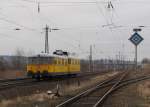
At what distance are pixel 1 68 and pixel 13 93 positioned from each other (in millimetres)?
51596

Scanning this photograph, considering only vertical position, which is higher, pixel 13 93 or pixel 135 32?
pixel 135 32

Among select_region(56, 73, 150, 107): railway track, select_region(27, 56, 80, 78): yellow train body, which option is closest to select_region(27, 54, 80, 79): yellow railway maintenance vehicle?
select_region(27, 56, 80, 78): yellow train body

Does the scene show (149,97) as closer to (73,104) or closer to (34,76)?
(73,104)

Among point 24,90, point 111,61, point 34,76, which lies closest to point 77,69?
point 34,76

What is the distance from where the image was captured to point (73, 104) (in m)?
20.3

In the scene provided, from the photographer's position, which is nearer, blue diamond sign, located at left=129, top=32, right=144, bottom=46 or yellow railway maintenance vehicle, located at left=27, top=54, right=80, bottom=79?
blue diamond sign, located at left=129, top=32, right=144, bottom=46

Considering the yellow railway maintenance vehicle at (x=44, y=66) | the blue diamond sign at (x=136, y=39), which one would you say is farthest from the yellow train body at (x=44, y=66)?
the blue diamond sign at (x=136, y=39)

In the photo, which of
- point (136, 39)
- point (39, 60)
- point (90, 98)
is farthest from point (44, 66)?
point (90, 98)

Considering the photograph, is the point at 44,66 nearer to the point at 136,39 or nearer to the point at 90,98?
the point at 136,39

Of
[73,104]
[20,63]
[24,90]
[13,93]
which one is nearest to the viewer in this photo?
[73,104]

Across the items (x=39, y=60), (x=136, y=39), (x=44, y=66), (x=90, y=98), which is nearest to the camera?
(x=90, y=98)

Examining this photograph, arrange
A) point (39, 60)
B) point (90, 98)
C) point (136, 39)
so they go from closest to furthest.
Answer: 1. point (90, 98)
2. point (136, 39)
3. point (39, 60)

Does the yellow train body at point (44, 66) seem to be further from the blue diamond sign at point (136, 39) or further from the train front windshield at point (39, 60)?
the blue diamond sign at point (136, 39)

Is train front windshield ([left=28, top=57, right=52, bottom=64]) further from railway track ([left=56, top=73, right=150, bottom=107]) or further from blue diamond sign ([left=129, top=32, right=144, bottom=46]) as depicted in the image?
railway track ([left=56, top=73, right=150, bottom=107])
